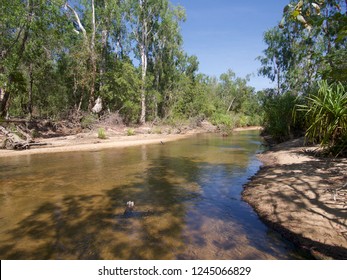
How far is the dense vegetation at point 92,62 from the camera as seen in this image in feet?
56.4

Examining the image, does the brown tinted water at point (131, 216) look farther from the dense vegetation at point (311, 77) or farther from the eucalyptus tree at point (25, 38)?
the eucalyptus tree at point (25, 38)

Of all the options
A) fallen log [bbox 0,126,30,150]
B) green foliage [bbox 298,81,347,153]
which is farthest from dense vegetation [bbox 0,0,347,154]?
fallen log [bbox 0,126,30,150]

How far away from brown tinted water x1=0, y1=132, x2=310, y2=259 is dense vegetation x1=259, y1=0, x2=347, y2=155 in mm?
2602

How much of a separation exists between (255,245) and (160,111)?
118 feet

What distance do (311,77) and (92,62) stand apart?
59.9 feet

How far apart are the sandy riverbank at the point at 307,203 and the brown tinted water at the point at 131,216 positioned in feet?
0.92

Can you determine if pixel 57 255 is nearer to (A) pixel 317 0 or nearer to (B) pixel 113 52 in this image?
(A) pixel 317 0

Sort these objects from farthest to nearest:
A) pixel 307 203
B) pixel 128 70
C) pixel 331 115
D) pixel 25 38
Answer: pixel 128 70 → pixel 25 38 → pixel 331 115 → pixel 307 203

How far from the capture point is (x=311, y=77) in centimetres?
1190

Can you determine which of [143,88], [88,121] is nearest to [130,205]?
[88,121]

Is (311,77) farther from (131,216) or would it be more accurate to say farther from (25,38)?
(25,38)

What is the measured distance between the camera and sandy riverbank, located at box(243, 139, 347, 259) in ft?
12.1

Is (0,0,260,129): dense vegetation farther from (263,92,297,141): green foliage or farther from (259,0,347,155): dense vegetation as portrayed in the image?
(263,92,297,141): green foliage

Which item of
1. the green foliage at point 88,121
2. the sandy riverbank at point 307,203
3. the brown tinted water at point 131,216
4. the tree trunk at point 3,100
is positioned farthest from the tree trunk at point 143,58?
the sandy riverbank at point 307,203
